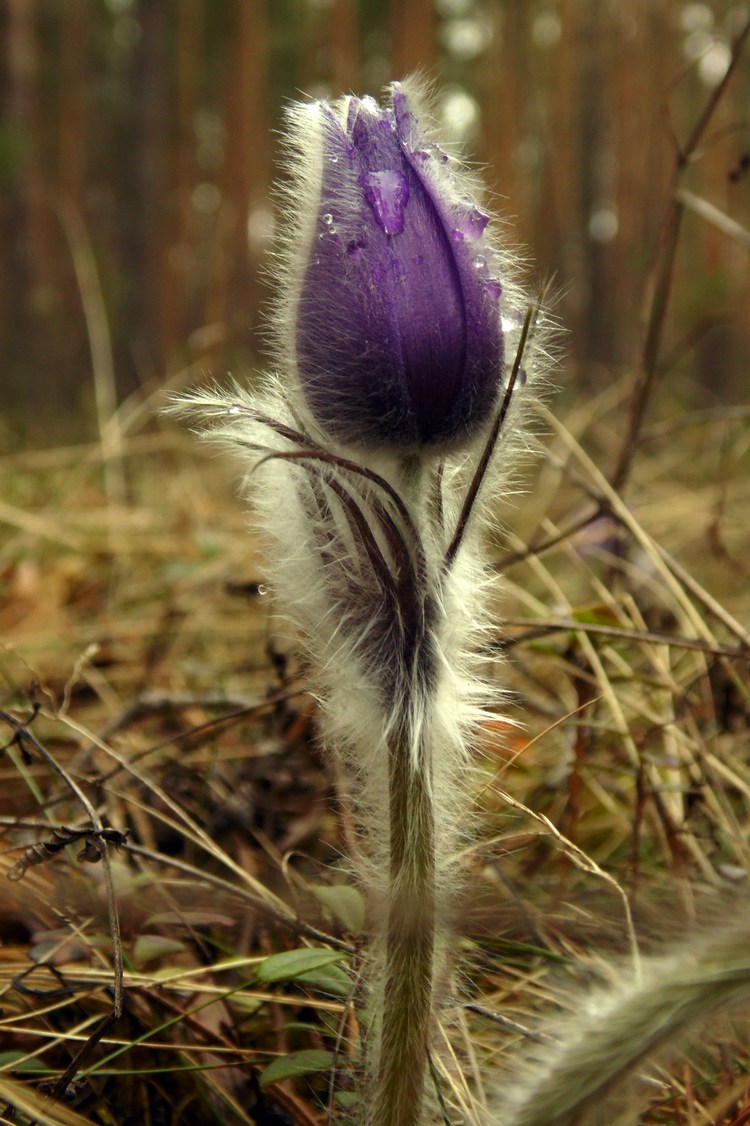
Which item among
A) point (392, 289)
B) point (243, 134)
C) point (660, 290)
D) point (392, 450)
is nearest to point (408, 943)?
point (392, 450)

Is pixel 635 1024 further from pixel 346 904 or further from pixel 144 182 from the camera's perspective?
pixel 144 182

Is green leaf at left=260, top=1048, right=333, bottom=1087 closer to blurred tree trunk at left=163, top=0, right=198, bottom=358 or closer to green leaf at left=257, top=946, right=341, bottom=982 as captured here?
green leaf at left=257, top=946, right=341, bottom=982

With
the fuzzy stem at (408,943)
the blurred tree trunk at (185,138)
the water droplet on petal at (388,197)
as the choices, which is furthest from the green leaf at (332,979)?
the blurred tree trunk at (185,138)

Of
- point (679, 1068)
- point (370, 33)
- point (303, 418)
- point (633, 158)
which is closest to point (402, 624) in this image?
point (303, 418)

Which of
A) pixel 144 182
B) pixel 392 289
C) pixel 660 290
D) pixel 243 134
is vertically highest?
pixel 243 134

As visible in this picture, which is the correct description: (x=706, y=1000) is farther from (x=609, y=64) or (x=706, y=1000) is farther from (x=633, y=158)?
(x=633, y=158)

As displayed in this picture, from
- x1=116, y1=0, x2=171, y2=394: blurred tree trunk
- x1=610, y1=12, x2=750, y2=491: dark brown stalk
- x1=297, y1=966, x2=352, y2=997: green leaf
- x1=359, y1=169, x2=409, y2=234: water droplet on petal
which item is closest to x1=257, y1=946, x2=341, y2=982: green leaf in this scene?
x1=297, y1=966, x2=352, y2=997: green leaf

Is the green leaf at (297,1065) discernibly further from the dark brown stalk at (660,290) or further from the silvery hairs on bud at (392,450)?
the dark brown stalk at (660,290)
